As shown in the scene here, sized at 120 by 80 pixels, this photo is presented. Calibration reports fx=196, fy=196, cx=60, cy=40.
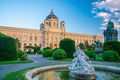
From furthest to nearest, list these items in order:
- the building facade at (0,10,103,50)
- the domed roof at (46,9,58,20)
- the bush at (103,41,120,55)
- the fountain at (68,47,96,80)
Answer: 1. the domed roof at (46,9,58,20)
2. the building facade at (0,10,103,50)
3. the bush at (103,41,120,55)
4. the fountain at (68,47,96,80)

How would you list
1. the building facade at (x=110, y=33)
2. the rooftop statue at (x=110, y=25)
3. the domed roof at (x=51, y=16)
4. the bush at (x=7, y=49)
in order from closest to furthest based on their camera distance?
the bush at (x=7, y=49), the building facade at (x=110, y=33), the rooftop statue at (x=110, y=25), the domed roof at (x=51, y=16)

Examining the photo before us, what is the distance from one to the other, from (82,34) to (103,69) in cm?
7458

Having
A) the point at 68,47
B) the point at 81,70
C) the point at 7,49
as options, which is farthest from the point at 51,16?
the point at 81,70

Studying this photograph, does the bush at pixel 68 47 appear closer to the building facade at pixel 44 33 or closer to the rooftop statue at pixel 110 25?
the rooftop statue at pixel 110 25

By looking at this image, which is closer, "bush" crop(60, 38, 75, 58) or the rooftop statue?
"bush" crop(60, 38, 75, 58)

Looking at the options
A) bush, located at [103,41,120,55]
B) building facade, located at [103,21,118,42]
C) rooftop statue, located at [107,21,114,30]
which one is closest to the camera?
bush, located at [103,41,120,55]

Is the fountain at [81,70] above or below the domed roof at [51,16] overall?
below

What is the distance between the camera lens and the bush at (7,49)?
72.9 ft

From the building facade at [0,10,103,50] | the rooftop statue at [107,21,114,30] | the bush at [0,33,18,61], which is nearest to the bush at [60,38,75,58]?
the bush at [0,33,18,61]

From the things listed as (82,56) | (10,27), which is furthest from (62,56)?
(10,27)

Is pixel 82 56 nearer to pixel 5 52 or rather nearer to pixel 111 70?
pixel 111 70

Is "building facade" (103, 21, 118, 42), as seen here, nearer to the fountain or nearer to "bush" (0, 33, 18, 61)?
"bush" (0, 33, 18, 61)

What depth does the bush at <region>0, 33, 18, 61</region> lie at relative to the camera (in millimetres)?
22223

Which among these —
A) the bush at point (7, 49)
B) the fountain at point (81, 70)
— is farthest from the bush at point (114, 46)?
the fountain at point (81, 70)
